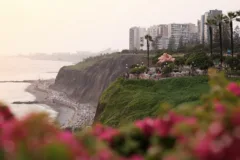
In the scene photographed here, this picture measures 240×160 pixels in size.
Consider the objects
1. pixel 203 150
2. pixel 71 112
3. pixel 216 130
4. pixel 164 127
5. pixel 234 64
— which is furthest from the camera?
pixel 71 112

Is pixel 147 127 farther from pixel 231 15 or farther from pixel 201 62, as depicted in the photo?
pixel 231 15

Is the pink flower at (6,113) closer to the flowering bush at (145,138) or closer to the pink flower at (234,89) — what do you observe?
the flowering bush at (145,138)

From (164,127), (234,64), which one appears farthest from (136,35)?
(164,127)

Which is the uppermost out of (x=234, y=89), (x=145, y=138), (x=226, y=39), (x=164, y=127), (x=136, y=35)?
(x=136, y=35)

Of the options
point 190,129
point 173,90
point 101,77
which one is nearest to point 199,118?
point 190,129

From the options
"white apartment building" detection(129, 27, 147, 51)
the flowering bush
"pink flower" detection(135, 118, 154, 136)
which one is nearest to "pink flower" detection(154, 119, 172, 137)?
the flowering bush

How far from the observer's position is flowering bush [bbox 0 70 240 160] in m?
2.00

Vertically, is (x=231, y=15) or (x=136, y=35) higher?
(x=136, y=35)

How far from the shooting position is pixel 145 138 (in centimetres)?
308

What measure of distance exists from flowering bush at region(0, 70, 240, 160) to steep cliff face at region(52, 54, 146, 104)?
56420mm

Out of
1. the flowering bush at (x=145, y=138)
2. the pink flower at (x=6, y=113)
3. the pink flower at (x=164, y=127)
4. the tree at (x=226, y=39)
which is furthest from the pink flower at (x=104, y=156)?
the tree at (x=226, y=39)

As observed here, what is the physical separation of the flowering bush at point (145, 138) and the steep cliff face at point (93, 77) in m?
56.4

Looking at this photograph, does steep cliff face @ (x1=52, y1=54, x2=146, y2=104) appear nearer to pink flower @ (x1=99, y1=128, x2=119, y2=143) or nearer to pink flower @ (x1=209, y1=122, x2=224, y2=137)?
pink flower @ (x1=99, y1=128, x2=119, y2=143)

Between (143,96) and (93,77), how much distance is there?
144 ft
